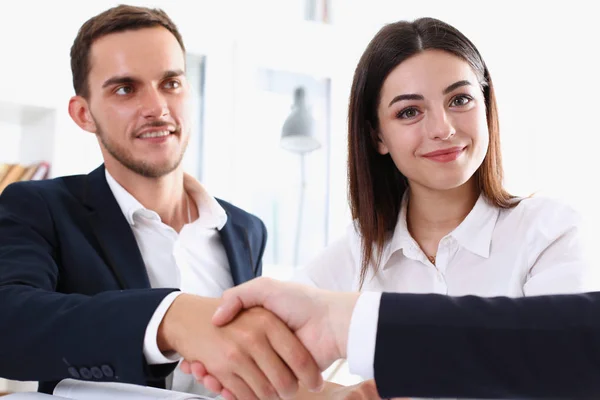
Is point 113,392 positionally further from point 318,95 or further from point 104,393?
point 318,95

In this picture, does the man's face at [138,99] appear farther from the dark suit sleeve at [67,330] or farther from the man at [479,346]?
the man at [479,346]

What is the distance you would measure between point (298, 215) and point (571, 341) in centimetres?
279

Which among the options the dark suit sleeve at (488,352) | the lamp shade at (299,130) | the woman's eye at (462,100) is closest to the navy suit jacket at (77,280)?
the dark suit sleeve at (488,352)

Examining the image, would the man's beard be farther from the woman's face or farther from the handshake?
the handshake

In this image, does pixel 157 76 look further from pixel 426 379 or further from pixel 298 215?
pixel 298 215

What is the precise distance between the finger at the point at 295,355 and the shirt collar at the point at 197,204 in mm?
826

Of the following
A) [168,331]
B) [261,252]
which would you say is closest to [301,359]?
[168,331]

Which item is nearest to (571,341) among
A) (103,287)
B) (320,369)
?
(320,369)

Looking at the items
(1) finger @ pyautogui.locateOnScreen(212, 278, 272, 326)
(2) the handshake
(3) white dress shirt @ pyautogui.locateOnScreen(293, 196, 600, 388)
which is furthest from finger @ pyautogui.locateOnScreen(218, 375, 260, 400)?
(3) white dress shirt @ pyautogui.locateOnScreen(293, 196, 600, 388)

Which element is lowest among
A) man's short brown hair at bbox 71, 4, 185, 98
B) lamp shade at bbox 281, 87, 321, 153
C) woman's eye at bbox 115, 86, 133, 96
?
lamp shade at bbox 281, 87, 321, 153

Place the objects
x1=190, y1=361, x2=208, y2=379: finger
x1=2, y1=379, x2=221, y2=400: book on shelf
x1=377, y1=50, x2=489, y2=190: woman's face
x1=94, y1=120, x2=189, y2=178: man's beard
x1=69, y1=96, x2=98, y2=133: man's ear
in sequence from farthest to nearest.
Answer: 1. x1=69, y1=96, x2=98, y2=133: man's ear
2. x1=94, y1=120, x2=189, y2=178: man's beard
3. x1=377, y1=50, x2=489, y2=190: woman's face
4. x1=190, y1=361, x2=208, y2=379: finger
5. x1=2, y1=379, x2=221, y2=400: book on shelf

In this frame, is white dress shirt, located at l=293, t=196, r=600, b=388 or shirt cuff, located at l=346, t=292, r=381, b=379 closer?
shirt cuff, located at l=346, t=292, r=381, b=379

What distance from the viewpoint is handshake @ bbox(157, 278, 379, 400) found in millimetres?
1112

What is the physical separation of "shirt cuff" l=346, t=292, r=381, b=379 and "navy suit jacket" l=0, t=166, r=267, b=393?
1.20 ft
